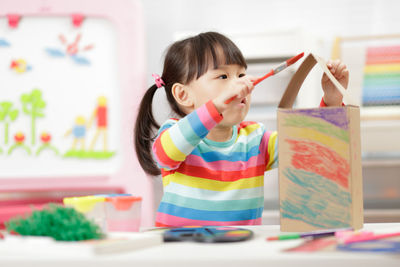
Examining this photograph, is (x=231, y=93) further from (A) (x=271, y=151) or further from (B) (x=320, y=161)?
(A) (x=271, y=151)

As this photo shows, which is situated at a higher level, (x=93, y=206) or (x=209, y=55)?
(x=209, y=55)

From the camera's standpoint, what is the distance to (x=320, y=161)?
0.61 meters

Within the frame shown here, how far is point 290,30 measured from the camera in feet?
6.36

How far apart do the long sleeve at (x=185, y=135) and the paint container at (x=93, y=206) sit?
20cm

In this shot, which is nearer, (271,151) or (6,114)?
(271,151)

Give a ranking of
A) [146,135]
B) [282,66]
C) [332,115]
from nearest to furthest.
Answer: [332,115] → [282,66] → [146,135]

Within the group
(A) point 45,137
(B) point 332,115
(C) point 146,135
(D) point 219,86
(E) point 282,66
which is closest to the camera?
(B) point 332,115

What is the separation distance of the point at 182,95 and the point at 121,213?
0.44m

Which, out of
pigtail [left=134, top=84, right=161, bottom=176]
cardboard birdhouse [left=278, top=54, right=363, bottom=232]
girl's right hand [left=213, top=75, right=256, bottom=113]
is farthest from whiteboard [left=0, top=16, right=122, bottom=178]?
cardboard birdhouse [left=278, top=54, right=363, bottom=232]

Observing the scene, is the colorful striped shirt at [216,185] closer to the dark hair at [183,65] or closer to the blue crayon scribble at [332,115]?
the dark hair at [183,65]

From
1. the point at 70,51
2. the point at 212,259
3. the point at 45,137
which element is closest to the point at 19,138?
the point at 45,137

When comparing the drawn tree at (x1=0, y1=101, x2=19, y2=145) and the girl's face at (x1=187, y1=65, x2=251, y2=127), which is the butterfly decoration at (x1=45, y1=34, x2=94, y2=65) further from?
the girl's face at (x1=187, y1=65, x2=251, y2=127)

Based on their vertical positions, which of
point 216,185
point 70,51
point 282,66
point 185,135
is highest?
point 70,51

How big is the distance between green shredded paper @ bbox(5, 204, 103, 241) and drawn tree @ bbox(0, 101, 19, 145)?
5.00ft
